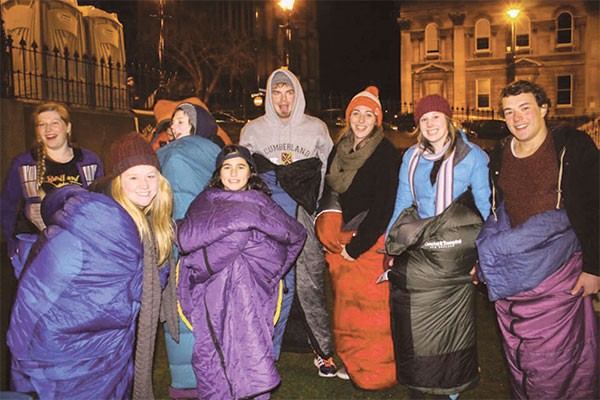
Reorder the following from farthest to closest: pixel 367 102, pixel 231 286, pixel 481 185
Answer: pixel 367 102, pixel 481 185, pixel 231 286

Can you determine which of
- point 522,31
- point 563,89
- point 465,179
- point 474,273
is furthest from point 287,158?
point 522,31

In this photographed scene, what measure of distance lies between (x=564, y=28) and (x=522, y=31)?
265 centimetres

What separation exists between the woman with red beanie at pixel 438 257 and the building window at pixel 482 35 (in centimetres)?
3698

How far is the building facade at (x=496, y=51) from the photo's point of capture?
35000 millimetres

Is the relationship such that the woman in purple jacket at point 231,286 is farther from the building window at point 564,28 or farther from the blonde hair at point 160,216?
the building window at point 564,28

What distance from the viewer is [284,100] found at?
472 centimetres

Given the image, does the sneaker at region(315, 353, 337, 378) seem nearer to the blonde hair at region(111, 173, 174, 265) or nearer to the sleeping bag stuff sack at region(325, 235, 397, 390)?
the sleeping bag stuff sack at region(325, 235, 397, 390)

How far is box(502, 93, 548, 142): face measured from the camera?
3.43 metres

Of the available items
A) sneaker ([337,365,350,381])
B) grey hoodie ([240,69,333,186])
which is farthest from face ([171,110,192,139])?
sneaker ([337,365,350,381])

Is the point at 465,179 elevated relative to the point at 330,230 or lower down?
elevated

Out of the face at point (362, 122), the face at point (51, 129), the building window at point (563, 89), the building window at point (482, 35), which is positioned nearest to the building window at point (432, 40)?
the building window at point (482, 35)

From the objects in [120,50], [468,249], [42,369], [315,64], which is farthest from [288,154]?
[315,64]

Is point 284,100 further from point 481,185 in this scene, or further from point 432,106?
point 481,185

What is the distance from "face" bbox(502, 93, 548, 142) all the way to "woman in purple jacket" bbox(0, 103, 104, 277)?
3502 mm
